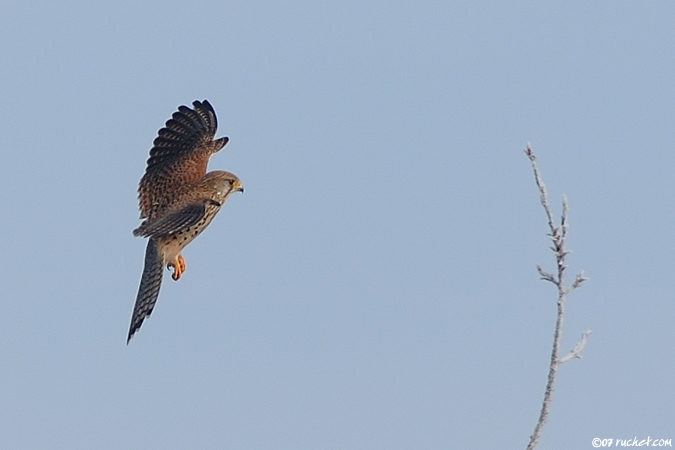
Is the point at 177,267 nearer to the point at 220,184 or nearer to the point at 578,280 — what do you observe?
the point at 220,184

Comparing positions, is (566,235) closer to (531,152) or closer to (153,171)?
(531,152)

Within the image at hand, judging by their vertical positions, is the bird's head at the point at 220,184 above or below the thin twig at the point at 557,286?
above

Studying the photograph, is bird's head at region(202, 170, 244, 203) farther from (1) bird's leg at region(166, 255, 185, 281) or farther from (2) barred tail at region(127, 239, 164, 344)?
(2) barred tail at region(127, 239, 164, 344)

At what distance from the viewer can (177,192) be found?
26.4 ft

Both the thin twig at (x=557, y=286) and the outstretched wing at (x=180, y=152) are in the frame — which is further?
the outstretched wing at (x=180, y=152)

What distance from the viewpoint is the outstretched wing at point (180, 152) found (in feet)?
26.8

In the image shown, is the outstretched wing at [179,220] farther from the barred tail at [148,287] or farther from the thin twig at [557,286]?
the thin twig at [557,286]

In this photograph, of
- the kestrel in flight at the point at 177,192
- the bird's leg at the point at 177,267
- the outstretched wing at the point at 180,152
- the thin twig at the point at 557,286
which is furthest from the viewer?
the outstretched wing at the point at 180,152

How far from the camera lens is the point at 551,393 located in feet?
9.94

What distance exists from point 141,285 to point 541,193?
451 centimetres

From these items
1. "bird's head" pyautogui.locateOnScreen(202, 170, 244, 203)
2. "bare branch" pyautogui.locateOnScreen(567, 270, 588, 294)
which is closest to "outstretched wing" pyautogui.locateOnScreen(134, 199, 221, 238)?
"bird's head" pyautogui.locateOnScreen(202, 170, 244, 203)

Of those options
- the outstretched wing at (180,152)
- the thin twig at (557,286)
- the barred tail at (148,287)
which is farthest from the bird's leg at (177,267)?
the thin twig at (557,286)

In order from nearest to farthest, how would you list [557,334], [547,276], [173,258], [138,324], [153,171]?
[557,334] < [547,276] < [138,324] < [173,258] < [153,171]

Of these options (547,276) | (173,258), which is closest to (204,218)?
(173,258)
